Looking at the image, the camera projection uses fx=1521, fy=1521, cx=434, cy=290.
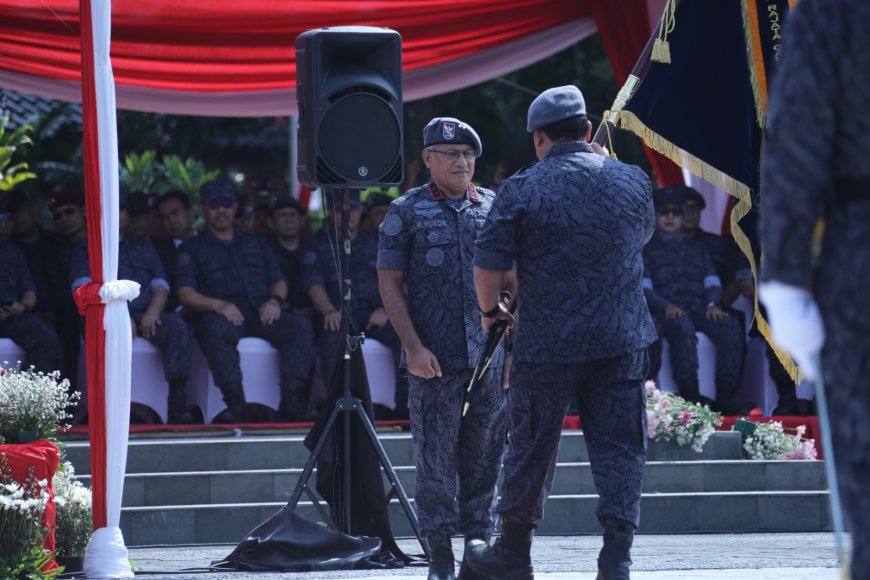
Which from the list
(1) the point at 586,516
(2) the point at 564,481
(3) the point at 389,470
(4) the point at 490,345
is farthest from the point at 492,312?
(2) the point at 564,481

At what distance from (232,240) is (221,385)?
120 cm

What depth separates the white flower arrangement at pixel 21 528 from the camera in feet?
20.9

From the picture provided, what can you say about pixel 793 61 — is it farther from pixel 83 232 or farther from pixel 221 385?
pixel 83 232

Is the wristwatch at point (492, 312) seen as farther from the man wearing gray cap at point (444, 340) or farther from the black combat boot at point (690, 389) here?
the black combat boot at point (690, 389)

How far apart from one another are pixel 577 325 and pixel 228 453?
176 inches

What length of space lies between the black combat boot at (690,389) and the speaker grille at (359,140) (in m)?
3.81

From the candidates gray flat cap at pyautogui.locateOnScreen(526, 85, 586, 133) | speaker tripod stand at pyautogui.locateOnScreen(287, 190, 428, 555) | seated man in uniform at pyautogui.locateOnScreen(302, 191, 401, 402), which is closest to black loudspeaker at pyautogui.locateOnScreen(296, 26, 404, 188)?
speaker tripod stand at pyautogui.locateOnScreen(287, 190, 428, 555)

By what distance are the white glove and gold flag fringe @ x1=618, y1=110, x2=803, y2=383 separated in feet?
14.3

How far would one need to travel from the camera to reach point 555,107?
5.48 m

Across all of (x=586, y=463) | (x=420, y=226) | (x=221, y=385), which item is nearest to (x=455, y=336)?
(x=420, y=226)

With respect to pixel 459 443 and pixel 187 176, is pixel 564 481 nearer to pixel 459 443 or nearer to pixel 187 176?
pixel 459 443

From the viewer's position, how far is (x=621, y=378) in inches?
209

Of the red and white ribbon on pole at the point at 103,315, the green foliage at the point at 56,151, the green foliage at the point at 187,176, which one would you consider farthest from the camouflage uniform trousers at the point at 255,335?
the green foliage at the point at 56,151

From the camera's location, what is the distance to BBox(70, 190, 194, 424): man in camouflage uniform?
10.2m
